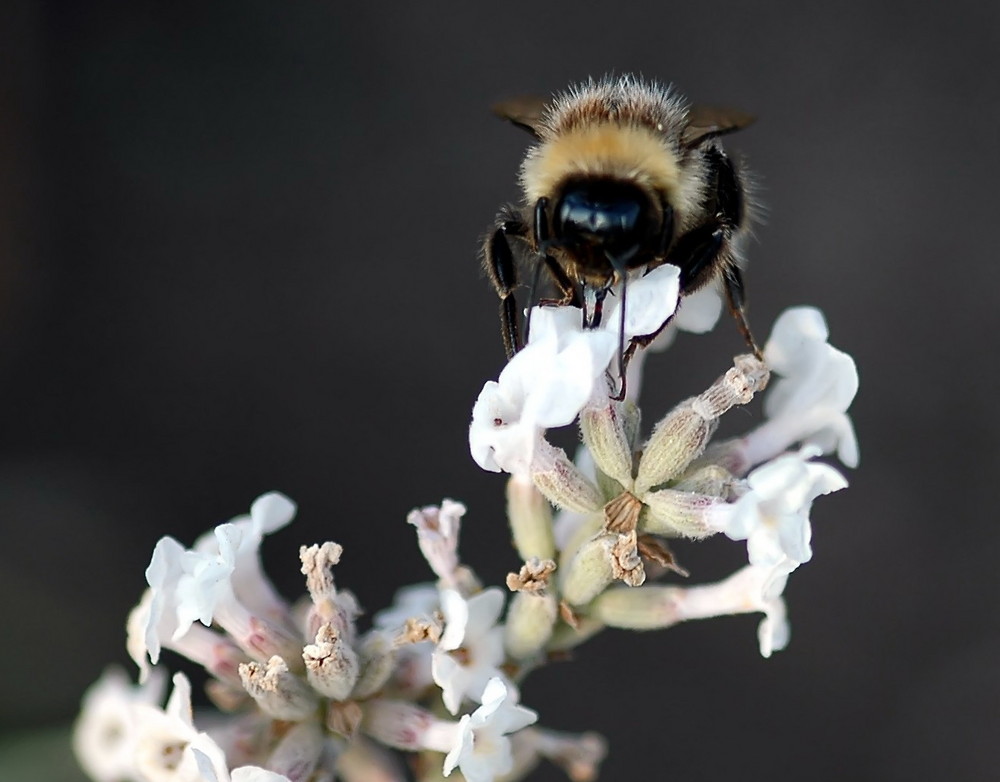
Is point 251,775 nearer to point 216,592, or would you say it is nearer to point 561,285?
point 216,592

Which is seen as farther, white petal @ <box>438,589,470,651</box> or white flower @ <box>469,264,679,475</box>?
white petal @ <box>438,589,470,651</box>

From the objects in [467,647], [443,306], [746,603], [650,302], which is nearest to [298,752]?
[467,647]

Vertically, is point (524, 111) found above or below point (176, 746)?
above

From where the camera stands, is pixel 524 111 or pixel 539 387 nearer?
pixel 539 387

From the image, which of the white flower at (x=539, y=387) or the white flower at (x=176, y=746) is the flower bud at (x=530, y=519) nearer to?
the white flower at (x=539, y=387)

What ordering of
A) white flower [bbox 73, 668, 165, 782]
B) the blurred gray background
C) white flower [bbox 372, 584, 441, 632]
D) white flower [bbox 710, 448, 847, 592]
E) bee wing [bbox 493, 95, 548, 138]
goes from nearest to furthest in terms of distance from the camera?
white flower [bbox 710, 448, 847, 592] → white flower [bbox 372, 584, 441, 632] → bee wing [bbox 493, 95, 548, 138] → white flower [bbox 73, 668, 165, 782] → the blurred gray background

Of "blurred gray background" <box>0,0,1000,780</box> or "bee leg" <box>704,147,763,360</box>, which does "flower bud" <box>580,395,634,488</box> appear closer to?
"bee leg" <box>704,147,763,360</box>

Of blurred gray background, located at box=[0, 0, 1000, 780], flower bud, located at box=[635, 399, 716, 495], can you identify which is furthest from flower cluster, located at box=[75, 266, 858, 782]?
blurred gray background, located at box=[0, 0, 1000, 780]
